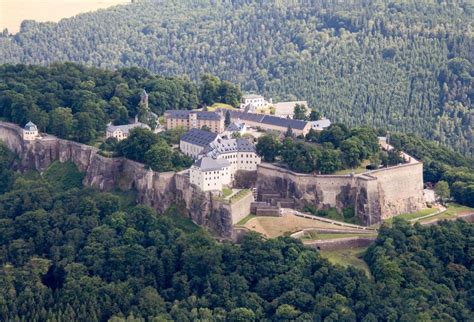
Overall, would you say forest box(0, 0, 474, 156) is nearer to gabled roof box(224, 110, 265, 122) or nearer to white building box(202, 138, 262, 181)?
gabled roof box(224, 110, 265, 122)

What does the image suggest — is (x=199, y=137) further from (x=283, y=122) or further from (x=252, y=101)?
(x=252, y=101)

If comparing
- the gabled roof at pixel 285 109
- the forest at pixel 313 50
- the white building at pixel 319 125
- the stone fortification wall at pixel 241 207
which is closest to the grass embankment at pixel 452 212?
the stone fortification wall at pixel 241 207

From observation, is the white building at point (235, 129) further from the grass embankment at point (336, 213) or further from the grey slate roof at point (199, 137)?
the grass embankment at point (336, 213)

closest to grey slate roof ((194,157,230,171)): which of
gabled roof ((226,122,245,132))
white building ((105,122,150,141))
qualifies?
gabled roof ((226,122,245,132))

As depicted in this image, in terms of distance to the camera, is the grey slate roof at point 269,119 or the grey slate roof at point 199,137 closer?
the grey slate roof at point 199,137

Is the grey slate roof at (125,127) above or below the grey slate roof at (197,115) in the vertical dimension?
below

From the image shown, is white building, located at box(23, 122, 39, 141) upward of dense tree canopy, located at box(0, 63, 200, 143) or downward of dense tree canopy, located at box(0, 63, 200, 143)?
downward

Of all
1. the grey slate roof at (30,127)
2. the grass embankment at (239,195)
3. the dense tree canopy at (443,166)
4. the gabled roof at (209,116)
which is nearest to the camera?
the grass embankment at (239,195)
